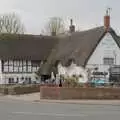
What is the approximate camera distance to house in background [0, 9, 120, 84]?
2340 inches

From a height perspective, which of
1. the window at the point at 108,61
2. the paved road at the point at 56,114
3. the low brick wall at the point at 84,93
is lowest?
the paved road at the point at 56,114

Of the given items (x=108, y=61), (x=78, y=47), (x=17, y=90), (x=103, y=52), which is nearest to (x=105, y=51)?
(x=103, y=52)

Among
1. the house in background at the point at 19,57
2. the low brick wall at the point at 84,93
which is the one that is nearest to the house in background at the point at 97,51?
the house in background at the point at 19,57

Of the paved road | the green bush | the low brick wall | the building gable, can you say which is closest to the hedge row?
the green bush

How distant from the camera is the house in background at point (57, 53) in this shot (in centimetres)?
5944

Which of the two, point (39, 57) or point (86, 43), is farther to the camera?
point (39, 57)

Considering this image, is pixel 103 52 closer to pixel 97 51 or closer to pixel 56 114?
pixel 97 51

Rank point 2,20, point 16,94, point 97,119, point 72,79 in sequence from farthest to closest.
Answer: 1. point 2,20
2. point 16,94
3. point 72,79
4. point 97,119

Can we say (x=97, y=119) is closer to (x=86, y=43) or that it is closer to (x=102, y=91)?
(x=102, y=91)

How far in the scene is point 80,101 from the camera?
120 ft

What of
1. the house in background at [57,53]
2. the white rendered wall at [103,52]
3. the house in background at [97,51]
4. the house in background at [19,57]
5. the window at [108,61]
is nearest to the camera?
the house in background at [97,51]

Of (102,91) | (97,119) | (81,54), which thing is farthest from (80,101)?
(81,54)

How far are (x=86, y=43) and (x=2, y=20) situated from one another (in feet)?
126

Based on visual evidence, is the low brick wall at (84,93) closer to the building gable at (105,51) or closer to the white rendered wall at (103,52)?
the building gable at (105,51)
